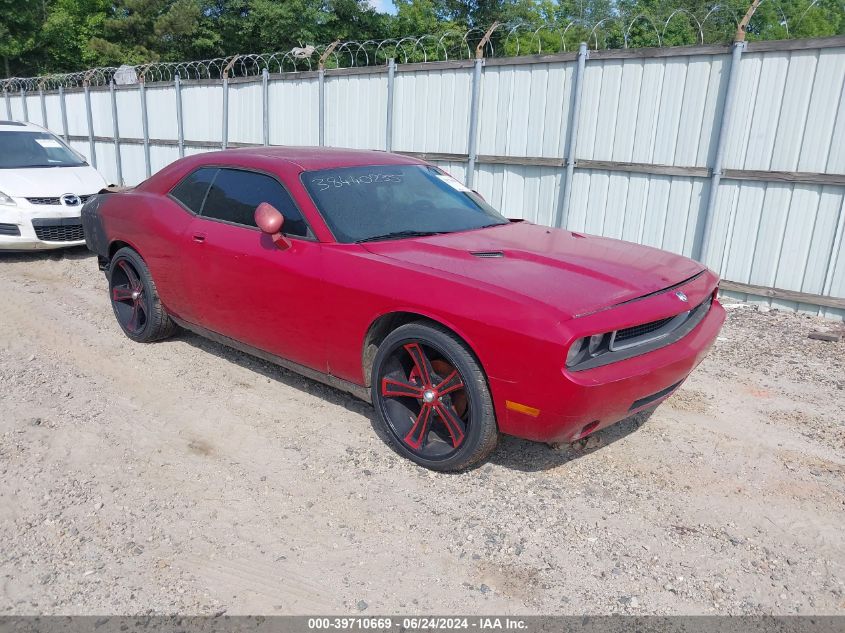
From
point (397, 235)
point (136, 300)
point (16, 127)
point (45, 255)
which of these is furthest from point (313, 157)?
point (16, 127)

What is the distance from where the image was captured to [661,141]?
7.28m

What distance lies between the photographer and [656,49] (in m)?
7.14

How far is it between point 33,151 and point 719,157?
8.82 m

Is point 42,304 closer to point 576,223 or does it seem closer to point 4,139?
point 4,139

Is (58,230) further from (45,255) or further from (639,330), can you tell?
(639,330)

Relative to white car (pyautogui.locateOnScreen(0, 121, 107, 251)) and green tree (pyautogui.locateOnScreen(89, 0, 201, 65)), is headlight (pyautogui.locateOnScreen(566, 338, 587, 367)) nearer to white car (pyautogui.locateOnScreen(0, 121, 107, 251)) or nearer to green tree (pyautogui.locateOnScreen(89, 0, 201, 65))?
white car (pyautogui.locateOnScreen(0, 121, 107, 251))

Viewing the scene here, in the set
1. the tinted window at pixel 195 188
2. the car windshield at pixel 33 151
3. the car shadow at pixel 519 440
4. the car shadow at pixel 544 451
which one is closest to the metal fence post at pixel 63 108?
the car windshield at pixel 33 151

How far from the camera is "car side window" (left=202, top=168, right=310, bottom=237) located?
13.6 feet

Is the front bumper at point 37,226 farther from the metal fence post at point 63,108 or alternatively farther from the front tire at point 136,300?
the metal fence post at point 63,108

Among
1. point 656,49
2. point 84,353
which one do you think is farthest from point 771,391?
point 84,353

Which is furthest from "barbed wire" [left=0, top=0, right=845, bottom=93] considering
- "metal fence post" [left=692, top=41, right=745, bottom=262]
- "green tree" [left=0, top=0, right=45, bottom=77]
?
"green tree" [left=0, top=0, right=45, bottom=77]

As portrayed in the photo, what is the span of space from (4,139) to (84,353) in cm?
575

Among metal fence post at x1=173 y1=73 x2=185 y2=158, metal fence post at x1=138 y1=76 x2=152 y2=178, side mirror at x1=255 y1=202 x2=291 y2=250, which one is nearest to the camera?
side mirror at x1=255 y1=202 x2=291 y2=250

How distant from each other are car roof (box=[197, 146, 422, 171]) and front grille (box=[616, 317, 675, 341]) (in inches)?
85.0
